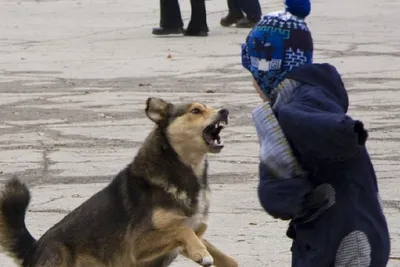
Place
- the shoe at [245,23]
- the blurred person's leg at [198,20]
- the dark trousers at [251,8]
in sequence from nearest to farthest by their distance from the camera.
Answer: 1. the blurred person's leg at [198,20]
2. the dark trousers at [251,8]
3. the shoe at [245,23]

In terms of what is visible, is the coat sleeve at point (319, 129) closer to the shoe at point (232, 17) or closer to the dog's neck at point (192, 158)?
the dog's neck at point (192, 158)

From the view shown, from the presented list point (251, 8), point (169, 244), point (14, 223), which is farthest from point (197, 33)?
point (169, 244)

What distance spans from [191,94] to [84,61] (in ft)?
10.8

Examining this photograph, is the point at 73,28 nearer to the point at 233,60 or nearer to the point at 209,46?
the point at 209,46

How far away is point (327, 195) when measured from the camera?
3.90m

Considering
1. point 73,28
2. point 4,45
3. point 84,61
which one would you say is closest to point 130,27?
point 73,28

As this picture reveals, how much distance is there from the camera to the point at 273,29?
4.03m

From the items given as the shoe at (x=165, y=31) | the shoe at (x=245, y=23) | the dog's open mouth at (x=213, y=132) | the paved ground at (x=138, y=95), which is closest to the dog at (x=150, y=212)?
the dog's open mouth at (x=213, y=132)

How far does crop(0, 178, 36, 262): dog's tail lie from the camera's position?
5496mm

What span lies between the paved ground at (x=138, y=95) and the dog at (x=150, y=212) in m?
0.67

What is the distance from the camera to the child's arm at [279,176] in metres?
3.83

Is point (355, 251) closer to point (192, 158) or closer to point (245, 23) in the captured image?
point (192, 158)

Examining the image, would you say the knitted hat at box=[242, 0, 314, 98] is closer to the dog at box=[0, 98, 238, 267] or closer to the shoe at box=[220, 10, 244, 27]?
the dog at box=[0, 98, 238, 267]

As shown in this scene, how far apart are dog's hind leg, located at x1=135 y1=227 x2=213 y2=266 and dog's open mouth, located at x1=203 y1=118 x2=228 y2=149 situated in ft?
1.40
